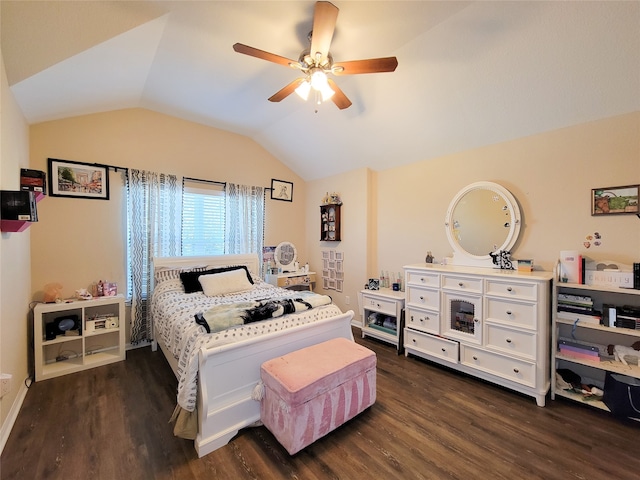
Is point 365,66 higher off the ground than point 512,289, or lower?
higher

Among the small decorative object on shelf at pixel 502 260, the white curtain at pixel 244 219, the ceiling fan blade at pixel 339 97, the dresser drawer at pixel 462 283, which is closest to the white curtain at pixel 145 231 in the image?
the white curtain at pixel 244 219

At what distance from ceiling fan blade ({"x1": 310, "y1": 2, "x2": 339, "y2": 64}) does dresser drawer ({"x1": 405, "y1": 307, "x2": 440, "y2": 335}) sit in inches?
99.7

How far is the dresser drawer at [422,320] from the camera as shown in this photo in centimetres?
273

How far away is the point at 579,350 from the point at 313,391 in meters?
2.21

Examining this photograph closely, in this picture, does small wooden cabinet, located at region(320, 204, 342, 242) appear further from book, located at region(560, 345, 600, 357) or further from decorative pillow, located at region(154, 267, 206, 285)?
book, located at region(560, 345, 600, 357)

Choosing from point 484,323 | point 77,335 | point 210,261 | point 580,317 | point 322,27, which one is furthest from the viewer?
point 210,261

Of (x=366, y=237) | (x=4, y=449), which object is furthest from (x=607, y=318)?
(x=4, y=449)

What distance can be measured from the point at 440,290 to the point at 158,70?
347 cm

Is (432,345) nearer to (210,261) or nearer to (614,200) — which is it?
(614,200)

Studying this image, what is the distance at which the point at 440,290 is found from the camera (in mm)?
2689

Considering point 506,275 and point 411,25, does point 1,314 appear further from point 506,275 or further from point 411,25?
point 506,275

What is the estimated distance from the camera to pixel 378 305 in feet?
11.0

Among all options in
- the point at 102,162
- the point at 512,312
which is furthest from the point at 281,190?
the point at 512,312

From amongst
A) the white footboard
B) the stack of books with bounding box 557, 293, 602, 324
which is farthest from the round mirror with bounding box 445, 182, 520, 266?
the white footboard
